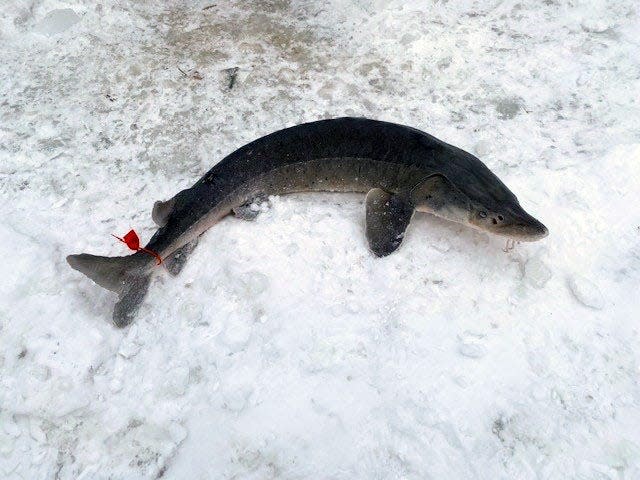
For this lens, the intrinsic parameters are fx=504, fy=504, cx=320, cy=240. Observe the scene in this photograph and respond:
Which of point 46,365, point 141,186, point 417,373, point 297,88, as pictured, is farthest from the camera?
point 297,88

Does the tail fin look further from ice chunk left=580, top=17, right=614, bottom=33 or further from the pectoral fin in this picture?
ice chunk left=580, top=17, right=614, bottom=33

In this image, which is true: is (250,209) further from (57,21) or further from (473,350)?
(57,21)

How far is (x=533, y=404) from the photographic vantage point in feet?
9.11

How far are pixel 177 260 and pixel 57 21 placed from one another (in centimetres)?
352

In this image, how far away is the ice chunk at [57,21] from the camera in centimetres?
534

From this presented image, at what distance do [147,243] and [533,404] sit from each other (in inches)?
110

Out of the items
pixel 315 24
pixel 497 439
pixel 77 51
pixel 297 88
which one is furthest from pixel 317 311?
pixel 77 51

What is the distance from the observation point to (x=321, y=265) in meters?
3.50

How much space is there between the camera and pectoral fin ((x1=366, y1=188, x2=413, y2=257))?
3.54 meters

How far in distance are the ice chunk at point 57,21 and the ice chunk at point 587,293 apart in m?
5.45

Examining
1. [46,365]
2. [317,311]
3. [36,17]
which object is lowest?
[46,365]

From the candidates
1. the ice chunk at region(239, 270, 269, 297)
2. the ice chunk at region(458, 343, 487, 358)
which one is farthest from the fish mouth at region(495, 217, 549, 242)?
the ice chunk at region(239, 270, 269, 297)

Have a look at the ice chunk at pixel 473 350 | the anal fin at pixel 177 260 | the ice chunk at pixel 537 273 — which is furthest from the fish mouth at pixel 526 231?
the anal fin at pixel 177 260

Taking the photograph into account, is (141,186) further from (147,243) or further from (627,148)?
(627,148)
